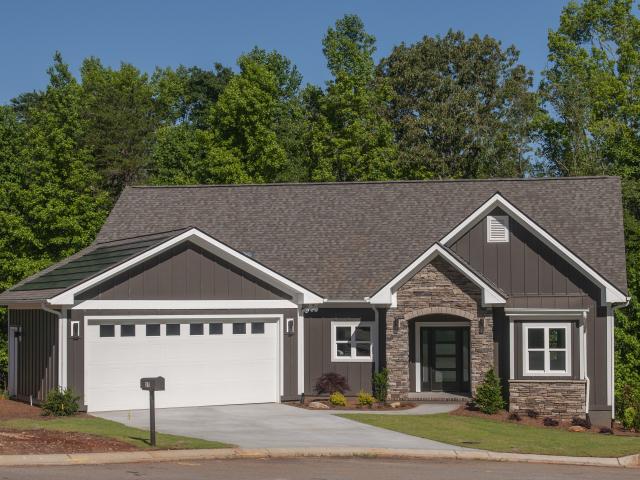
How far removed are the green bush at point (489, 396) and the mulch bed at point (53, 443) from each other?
1187cm

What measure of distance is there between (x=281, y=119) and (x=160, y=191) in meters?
30.5

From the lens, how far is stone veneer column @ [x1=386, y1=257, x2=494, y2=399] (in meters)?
29.0

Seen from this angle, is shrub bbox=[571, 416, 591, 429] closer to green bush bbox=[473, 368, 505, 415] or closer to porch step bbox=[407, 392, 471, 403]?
green bush bbox=[473, 368, 505, 415]

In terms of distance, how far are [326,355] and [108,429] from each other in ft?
32.8

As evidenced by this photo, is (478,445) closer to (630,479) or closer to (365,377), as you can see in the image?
(630,479)

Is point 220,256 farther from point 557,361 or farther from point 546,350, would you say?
point 557,361

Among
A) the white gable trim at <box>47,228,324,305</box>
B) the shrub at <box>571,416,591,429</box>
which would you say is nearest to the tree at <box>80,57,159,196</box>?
the white gable trim at <box>47,228,324,305</box>

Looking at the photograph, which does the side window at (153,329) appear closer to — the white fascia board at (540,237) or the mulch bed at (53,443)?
the mulch bed at (53,443)

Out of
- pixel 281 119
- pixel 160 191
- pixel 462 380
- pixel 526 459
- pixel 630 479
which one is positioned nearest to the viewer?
pixel 630 479

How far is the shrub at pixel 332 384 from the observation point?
30.4 meters

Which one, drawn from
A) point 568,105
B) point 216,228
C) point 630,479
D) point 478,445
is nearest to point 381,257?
point 216,228

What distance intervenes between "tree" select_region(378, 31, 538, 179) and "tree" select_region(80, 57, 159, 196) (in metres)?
17.1

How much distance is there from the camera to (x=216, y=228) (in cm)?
3397

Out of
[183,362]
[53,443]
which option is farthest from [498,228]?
[53,443]
